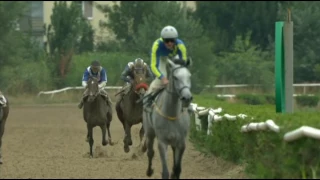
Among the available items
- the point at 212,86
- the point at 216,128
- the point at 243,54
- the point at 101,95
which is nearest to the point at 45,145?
the point at 101,95

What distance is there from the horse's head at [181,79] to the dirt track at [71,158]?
6.33 ft

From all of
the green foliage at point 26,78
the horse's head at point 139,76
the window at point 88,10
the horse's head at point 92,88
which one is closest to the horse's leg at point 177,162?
the horse's head at point 139,76

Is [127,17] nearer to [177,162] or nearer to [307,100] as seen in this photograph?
[307,100]

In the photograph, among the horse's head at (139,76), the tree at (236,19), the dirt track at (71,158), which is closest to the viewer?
the dirt track at (71,158)

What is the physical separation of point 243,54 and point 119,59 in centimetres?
708

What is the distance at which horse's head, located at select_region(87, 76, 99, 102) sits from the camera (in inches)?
811

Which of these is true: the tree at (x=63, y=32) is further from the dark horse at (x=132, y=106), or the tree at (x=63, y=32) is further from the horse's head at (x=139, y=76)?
the horse's head at (x=139, y=76)

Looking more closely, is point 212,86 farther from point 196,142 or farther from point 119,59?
point 196,142

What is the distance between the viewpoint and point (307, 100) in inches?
1364

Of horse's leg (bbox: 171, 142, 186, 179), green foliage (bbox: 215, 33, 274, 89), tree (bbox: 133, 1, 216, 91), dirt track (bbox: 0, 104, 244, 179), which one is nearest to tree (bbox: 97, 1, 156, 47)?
tree (bbox: 133, 1, 216, 91)

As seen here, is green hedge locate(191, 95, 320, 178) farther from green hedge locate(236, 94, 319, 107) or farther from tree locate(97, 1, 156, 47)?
tree locate(97, 1, 156, 47)

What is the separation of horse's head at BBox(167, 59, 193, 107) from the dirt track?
6.33ft

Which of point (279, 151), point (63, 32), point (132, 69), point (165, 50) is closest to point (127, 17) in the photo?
point (63, 32)

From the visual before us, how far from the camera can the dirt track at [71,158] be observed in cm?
1543
